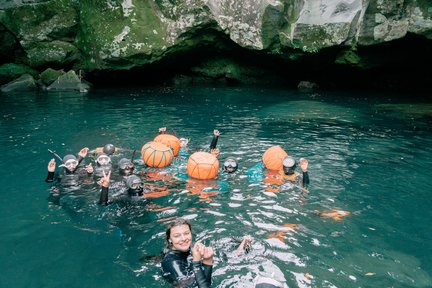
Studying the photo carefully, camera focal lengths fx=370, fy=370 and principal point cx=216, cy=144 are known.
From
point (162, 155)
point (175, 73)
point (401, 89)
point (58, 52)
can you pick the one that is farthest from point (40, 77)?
point (401, 89)

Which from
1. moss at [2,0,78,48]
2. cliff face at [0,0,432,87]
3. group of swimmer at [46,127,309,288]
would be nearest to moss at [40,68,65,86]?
cliff face at [0,0,432,87]

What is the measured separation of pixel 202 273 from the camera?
15.6 feet

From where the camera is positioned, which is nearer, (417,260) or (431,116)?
(417,260)

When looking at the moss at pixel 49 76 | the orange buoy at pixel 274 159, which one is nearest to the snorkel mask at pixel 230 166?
the orange buoy at pixel 274 159

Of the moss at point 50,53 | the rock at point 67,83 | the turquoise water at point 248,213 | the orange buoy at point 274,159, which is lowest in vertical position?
the turquoise water at point 248,213

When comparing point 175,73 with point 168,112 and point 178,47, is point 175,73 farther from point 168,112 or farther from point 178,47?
point 168,112

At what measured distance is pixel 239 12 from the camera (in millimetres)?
23953

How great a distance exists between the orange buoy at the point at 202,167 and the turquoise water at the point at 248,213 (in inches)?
10.9

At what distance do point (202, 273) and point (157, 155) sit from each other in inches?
221

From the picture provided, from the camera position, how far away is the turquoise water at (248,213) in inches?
233

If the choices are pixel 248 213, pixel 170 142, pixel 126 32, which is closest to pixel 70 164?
pixel 170 142

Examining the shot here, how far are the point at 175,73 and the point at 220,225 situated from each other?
2445 centimetres

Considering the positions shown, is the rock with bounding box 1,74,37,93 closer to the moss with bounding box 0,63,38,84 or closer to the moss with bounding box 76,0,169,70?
the moss with bounding box 0,63,38,84

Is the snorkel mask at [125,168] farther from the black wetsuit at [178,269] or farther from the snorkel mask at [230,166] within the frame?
the black wetsuit at [178,269]
